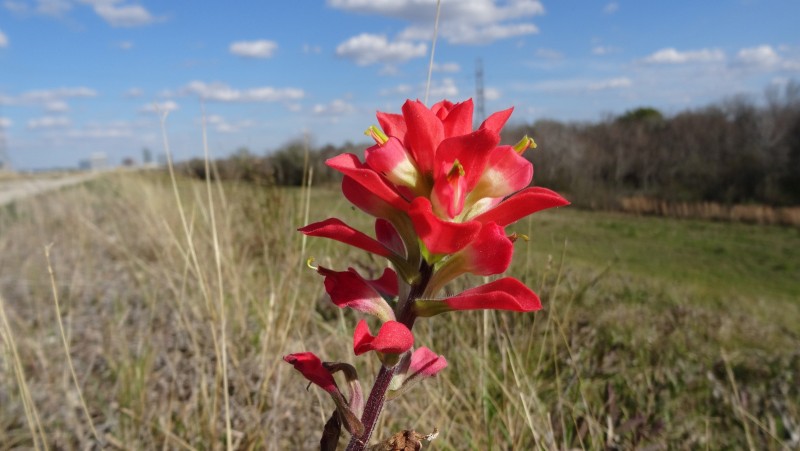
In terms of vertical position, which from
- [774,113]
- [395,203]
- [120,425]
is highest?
[774,113]

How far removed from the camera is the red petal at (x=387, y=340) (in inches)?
24.9

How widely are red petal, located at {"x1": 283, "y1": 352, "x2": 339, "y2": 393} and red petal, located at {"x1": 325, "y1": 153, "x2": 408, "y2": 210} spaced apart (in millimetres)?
225

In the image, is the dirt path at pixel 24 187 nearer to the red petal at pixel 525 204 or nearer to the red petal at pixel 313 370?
the red petal at pixel 313 370

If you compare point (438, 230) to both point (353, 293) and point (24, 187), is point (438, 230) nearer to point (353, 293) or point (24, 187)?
point (353, 293)

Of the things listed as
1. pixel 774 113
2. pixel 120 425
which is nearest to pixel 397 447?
pixel 120 425

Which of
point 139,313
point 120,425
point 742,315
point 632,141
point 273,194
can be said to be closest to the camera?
point 120,425

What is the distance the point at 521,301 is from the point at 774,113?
25967mm

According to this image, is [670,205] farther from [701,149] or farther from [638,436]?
[638,436]

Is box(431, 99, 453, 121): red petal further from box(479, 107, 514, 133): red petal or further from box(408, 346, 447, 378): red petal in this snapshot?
box(408, 346, 447, 378): red petal

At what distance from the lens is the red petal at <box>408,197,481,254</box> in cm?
65

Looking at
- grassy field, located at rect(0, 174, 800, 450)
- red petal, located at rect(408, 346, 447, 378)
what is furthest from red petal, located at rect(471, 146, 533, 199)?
grassy field, located at rect(0, 174, 800, 450)

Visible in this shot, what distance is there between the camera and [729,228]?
49.2 feet

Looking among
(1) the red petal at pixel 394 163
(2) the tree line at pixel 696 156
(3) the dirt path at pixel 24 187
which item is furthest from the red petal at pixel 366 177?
(2) the tree line at pixel 696 156

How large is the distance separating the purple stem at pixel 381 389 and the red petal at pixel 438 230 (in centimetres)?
9
